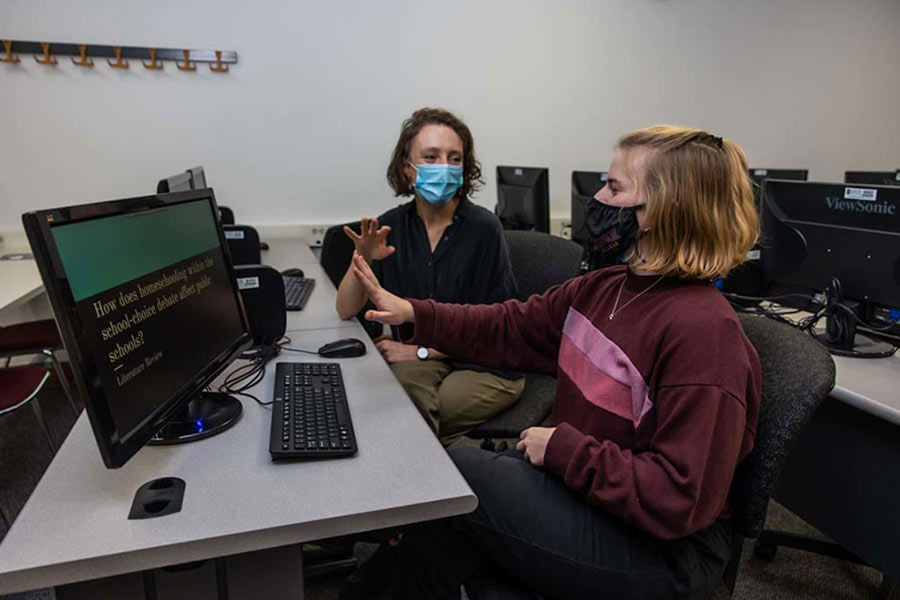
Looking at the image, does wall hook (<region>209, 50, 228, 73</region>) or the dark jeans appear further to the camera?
wall hook (<region>209, 50, 228, 73</region>)

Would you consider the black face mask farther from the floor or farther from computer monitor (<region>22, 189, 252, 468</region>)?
the floor

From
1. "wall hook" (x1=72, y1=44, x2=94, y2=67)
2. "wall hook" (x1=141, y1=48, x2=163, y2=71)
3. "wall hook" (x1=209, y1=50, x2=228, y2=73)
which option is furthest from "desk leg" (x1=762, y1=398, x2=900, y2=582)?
"wall hook" (x1=72, y1=44, x2=94, y2=67)

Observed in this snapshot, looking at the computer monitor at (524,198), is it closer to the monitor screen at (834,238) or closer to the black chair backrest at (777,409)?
the monitor screen at (834,238)

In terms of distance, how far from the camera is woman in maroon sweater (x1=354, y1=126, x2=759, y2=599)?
87 cm

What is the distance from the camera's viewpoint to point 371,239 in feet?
5.19

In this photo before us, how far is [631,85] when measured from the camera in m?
3.79

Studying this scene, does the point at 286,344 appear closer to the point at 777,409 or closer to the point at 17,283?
the point at 777,409

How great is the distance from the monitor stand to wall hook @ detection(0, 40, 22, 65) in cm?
→ 265

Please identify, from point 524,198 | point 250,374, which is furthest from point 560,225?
point 250,374

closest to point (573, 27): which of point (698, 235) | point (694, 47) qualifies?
point (694, 47)

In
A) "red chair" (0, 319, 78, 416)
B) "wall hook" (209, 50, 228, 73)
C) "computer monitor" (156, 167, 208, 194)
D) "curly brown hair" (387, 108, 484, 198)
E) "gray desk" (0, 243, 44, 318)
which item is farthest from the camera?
"wall hook" (209, 50, 228, 73)

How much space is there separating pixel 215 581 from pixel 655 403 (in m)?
0.78

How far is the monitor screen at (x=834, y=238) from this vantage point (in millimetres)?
1457

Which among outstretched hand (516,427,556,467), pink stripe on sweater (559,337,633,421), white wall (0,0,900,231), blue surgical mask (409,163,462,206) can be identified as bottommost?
outstretched hand (516,427,556,467)
